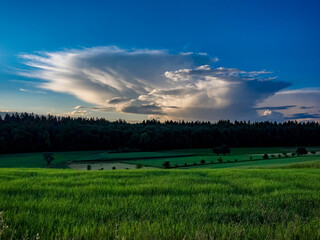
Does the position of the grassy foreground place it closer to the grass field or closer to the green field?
the green field

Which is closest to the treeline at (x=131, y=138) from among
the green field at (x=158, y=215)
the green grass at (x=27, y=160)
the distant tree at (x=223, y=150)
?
the green grass at (x=27, y=160)

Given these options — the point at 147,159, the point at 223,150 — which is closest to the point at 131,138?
the point at 147,159

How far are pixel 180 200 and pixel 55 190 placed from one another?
3.68 m

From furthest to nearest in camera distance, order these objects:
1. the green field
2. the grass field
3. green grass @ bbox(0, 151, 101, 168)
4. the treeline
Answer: the treeline, green grass @ bbox(0, 151, 101, 168), the grass field, the green field

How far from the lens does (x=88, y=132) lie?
13475cm

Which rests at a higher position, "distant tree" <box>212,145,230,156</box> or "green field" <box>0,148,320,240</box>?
"green field" <box>0,148,320,240</box>

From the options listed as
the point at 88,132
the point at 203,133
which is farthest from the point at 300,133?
the point at 88,132

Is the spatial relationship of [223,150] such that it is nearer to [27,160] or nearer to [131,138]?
[131,138]

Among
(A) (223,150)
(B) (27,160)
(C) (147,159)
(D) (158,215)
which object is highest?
(D) (158,215)

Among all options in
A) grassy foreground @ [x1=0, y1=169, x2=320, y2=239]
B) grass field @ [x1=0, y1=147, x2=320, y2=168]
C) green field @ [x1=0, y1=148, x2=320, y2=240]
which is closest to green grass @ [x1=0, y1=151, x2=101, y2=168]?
grass field @ [x1=0, y1=147, x2=320, y2=168]

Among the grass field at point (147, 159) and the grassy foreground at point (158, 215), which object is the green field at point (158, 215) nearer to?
the grassy foreground at point (158, 215)

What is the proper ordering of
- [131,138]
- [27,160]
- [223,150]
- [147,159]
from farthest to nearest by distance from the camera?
[131,138]
[223,150]
[27,160]
[147,159]

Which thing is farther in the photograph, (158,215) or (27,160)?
(27,160)

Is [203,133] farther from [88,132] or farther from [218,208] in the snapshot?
[218,208]
